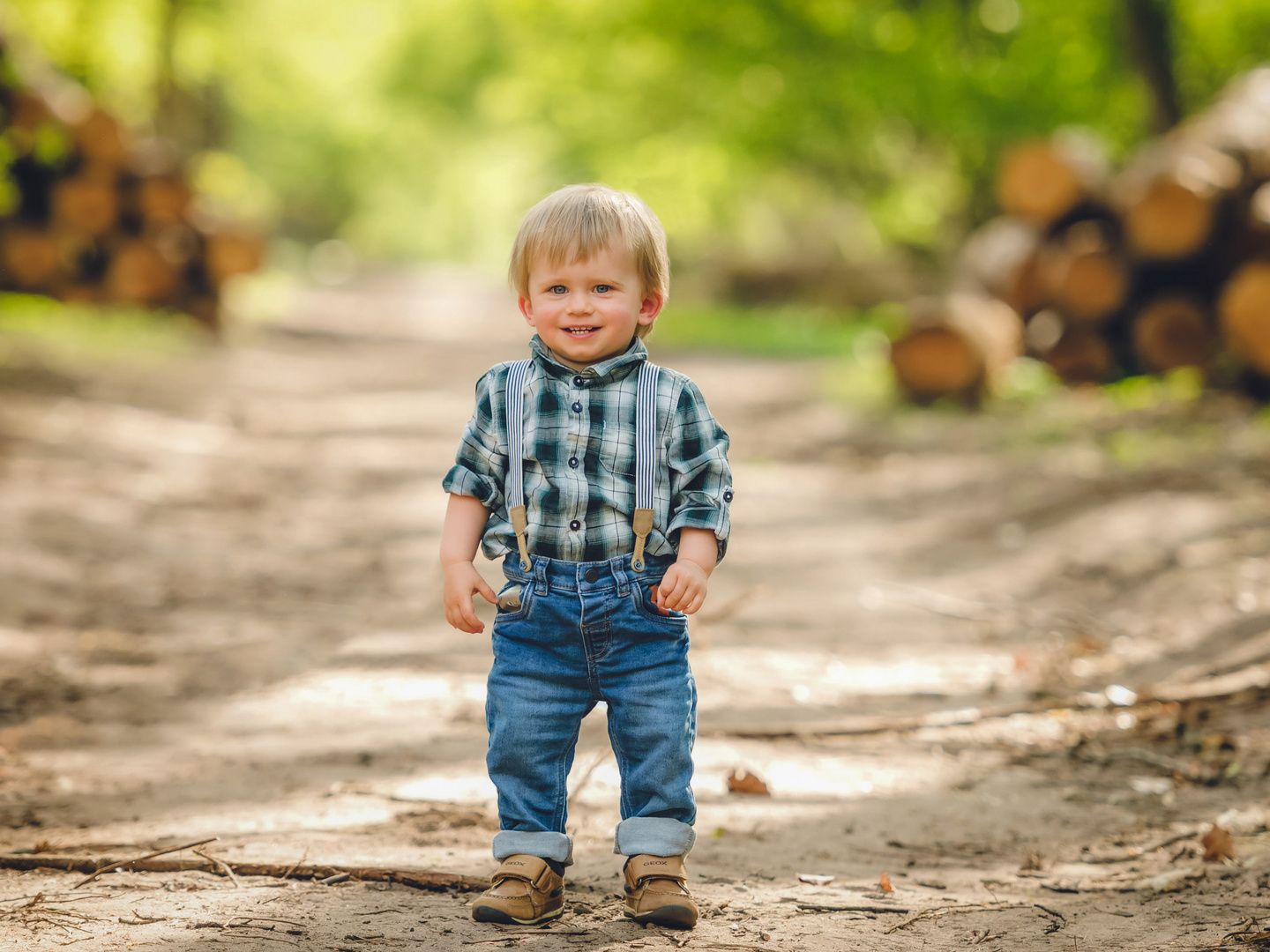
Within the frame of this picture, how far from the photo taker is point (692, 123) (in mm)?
19219

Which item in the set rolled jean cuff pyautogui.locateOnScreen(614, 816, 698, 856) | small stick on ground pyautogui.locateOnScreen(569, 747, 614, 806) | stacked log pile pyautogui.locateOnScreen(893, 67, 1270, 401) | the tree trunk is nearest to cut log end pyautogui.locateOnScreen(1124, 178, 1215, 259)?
stacked log pile pyautogui.locateOnScreen(893, 67, 1270, 401)

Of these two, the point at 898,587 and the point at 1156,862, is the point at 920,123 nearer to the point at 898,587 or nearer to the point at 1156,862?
the point at 898,587

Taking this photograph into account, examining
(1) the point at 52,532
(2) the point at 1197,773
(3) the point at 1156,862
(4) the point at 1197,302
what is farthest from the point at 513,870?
(4) the point at 1197,302

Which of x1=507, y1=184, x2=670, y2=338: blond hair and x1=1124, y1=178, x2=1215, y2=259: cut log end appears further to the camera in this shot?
x1=1124, y1=178, x2=1215, y2=259: cut log end

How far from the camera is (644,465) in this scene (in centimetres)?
248

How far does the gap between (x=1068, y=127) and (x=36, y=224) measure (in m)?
13.3

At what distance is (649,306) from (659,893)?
1.27 metres

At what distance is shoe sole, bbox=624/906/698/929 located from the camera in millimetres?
2355

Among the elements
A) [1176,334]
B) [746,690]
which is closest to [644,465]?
[746,690]

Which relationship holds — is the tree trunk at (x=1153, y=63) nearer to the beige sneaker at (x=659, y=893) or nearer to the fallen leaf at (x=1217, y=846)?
the fallen leaf at (x=1217, y=846)

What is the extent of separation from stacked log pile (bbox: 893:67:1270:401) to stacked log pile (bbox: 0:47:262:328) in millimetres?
9203

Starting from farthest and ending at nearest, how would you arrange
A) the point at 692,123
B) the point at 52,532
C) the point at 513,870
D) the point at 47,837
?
the point at 692,123, the point at 52,532, the point at 47,837, the point at 513,870

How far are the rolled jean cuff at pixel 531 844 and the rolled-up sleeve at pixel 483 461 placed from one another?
72 cm

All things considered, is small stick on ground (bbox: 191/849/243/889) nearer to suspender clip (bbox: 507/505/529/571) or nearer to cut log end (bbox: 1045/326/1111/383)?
suspender clip (bbox: 507/505/529/571)
